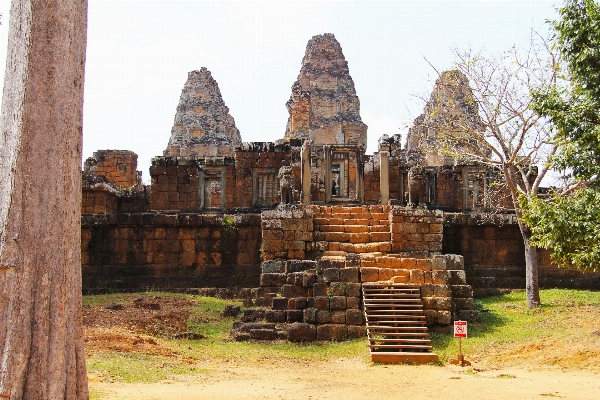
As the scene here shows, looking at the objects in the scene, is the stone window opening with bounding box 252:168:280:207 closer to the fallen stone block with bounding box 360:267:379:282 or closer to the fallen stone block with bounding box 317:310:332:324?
the fallen stone block with bounding box 360:267:379:282

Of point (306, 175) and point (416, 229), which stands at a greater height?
point (306, 175)

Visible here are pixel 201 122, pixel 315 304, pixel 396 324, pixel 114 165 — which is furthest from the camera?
pixel 201 122

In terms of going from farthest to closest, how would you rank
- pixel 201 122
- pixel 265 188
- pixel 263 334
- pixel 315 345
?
pixel 201 122 → pixel 265 188 → pixel 263 334 → pixel 315 345

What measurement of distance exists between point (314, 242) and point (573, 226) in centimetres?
524

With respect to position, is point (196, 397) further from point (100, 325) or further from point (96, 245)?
point (96, 245)

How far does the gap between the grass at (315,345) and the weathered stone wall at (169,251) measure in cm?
151

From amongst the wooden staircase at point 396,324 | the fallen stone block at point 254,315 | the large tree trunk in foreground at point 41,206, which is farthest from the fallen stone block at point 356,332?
the large tree trunk in foreground at point 41,206

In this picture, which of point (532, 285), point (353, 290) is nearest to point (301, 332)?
point (353, 290)

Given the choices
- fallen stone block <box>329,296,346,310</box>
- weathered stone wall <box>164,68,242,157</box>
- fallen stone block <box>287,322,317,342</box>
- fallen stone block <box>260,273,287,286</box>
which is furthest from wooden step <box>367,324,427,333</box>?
weathered stone wall <box>164,68,242,157</box>

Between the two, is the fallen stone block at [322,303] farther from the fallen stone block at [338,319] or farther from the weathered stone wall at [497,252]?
the weathered stone wall at [497,252]

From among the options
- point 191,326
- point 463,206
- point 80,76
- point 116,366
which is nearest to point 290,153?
point 463,206

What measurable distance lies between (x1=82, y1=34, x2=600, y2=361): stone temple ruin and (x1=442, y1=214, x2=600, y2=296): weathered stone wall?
3 cm

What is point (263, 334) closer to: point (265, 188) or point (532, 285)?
point (532, 285)

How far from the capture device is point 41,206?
16.8 feet
